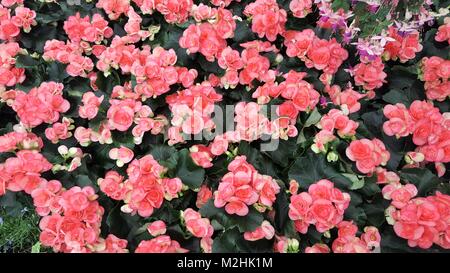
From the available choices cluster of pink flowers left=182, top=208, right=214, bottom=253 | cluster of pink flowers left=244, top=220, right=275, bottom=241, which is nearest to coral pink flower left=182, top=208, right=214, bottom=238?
cluster of pink flowers left=182, top=208, right=214, bottom=253

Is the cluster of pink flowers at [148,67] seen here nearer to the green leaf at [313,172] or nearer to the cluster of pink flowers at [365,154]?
the green leaf at [313,172]

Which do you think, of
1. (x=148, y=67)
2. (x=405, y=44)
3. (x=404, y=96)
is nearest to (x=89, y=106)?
(x=148, y=67)

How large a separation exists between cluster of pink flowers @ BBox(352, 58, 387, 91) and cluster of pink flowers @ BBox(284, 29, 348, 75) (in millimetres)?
89

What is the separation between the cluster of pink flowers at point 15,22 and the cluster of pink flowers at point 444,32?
1827 millimetres

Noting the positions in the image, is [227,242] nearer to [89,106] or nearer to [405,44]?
[89,106]

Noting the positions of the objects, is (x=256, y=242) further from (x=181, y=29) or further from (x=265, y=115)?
(x=181, y=29)

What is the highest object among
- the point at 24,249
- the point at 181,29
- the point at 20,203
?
the point at 181,29

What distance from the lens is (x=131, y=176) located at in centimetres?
146

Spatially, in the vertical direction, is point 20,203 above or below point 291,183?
below

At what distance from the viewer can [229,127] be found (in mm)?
1644

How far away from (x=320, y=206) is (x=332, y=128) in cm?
32
